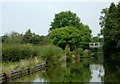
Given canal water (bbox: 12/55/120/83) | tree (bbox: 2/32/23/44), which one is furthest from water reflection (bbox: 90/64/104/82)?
tree (bbox: 2/32/23/44)

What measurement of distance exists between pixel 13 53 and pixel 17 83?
33.8ft

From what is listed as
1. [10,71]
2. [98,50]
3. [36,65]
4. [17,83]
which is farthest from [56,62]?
[98,50]

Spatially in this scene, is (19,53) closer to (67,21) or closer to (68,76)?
(68,76)

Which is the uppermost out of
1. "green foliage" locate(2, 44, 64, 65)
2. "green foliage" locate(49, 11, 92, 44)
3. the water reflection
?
"green foliage" locate(49, 11, 92, 44)

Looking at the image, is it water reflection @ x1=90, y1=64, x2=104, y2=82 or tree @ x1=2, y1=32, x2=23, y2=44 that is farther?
tree @ x1=2, y1=32, x2=23, y2=44

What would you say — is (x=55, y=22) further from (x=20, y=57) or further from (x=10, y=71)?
(x=10, y=71)

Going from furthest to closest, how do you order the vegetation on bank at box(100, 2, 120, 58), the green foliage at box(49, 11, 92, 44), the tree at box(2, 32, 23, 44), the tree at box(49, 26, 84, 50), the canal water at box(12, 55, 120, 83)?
the green foliage at box(49, 11, 92, 44) → the tree at box(2, 32, 23, 44) → the tree at box(49, 26, 84, 50) → the vegetation on bank at box(100, 2, 120, 58) → the canal water at box(12, 55, 120, 83)

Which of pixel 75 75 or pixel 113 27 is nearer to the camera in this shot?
pixel 75 75

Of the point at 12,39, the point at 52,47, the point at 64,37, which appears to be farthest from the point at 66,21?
the point at 52,47

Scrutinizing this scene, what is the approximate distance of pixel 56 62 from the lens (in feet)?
69.8

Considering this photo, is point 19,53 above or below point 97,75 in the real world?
above

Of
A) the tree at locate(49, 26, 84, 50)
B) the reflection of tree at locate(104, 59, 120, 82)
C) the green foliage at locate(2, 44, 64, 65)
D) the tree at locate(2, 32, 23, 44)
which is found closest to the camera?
the reflection of tree at locate(104, 59, 120, 82)

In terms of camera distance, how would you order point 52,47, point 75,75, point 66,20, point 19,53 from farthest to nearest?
point 66,20
point 52,47
point 19,53
point 75,75

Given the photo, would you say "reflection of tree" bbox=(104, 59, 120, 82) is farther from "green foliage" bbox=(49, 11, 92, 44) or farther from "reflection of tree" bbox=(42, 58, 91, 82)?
"green foliage" bbox=(49, 11, 92, 44)
